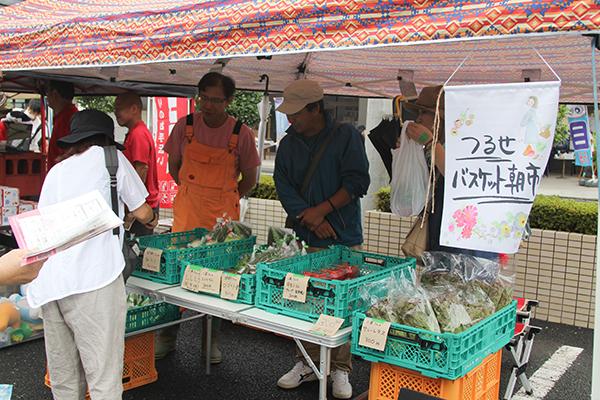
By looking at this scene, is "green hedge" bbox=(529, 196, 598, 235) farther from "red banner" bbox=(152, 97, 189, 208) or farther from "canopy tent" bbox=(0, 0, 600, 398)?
"red banner" bbox=(152, 97, 189, 208)

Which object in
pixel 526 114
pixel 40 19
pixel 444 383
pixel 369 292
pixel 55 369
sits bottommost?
pixel 55 369

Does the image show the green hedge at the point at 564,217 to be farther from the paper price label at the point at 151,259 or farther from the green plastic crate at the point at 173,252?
the paper price label at the point at 151,259

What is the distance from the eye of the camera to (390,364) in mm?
2551

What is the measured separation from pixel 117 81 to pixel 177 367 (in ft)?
8.82

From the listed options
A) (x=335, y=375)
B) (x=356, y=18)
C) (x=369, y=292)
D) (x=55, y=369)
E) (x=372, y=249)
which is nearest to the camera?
(x=356, y=18)

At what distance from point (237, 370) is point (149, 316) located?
928 millimetres

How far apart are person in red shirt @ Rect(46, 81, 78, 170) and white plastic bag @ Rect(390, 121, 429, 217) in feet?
10.2

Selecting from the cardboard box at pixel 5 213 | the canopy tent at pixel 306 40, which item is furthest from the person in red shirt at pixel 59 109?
the cardboard box at pixel 5 213

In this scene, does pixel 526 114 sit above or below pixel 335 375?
above

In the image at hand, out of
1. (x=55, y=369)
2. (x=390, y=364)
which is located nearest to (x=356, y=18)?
(x=390, y=364)

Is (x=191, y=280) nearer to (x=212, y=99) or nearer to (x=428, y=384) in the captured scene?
(x=428, y=384)

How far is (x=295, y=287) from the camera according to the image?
9.20 feet

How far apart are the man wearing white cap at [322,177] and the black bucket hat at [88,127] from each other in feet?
3.93

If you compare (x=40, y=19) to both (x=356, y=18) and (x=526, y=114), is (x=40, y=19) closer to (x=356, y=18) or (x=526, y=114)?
(x=356, y=18)
